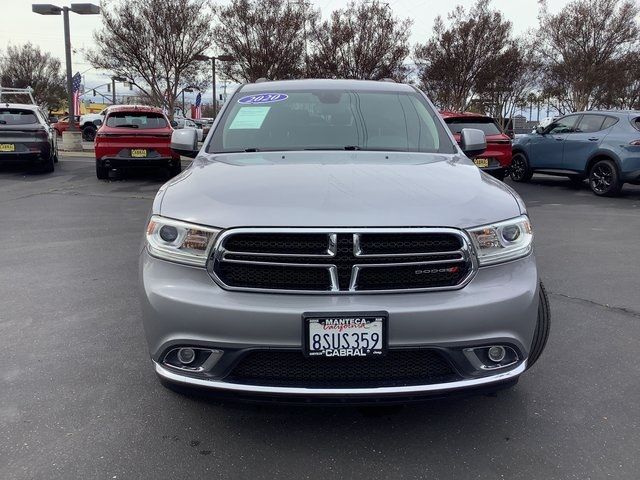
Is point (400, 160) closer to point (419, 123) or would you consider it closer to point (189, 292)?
point (419, 123)

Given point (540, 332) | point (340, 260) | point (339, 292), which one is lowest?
point (540, 332)

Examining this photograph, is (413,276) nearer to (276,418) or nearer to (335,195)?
(335,195)

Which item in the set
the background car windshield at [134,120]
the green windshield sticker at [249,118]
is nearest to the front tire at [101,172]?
the background car windshield at [134,120]

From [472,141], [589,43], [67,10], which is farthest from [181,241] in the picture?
[589,43]

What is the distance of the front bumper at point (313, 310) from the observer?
2312 millimetres

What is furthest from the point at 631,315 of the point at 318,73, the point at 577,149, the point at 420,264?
the point at 318,73

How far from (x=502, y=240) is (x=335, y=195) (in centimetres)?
76

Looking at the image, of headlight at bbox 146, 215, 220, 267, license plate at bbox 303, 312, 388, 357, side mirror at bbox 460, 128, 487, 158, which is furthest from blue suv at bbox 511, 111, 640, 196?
headlight at bbox 146, 215, 220, 267

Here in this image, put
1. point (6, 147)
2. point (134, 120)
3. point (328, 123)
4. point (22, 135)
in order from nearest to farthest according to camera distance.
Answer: point (328, 123)
point (134, 120)
point (6, 147)
point (22, 135)

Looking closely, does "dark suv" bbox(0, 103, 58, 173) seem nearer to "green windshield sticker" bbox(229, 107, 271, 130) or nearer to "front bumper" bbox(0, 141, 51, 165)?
"front bumper" bbox(0, 141, 51, 165)

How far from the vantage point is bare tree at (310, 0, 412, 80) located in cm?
2173

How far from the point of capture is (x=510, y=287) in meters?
2.47

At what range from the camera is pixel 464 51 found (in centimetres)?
2317

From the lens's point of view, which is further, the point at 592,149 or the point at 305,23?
the point at 305,23
